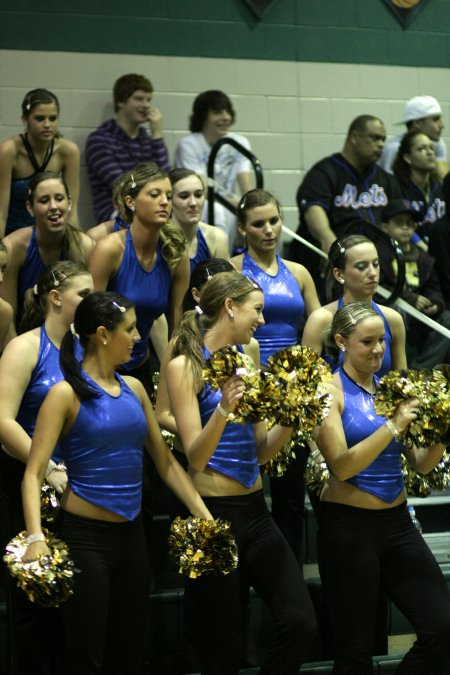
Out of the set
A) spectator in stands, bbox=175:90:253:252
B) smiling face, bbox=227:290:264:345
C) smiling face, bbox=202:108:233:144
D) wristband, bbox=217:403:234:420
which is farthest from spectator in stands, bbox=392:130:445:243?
wristband, bbox=217:403:234:420

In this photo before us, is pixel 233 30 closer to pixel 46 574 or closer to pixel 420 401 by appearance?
pixel 420 401

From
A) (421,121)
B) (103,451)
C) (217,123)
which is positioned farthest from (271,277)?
(421,121)

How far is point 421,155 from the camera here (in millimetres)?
7410

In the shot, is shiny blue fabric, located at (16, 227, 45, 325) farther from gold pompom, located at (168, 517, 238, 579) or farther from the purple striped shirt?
the purple striped shirt

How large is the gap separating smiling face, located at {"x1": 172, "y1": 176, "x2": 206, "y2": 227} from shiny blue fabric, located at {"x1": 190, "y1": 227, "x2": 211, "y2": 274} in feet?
0.30

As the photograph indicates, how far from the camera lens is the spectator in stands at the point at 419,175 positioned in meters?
7.38

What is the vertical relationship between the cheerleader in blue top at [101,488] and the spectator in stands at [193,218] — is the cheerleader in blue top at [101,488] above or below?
below

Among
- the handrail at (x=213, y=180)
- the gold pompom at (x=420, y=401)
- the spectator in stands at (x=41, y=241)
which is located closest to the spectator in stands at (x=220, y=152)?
the handrail at (x=213, y=180)

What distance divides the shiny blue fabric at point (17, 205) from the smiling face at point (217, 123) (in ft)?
5.35

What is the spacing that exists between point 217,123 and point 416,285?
70.6 inches

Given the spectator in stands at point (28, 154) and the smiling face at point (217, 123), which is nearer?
the spectator in stands at point (28, 154)

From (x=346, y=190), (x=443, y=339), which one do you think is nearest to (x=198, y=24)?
(x=346, y=190)

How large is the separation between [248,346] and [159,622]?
1250mm

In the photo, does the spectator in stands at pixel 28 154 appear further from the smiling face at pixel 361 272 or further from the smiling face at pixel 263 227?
the smiling face at pixel 361 272
